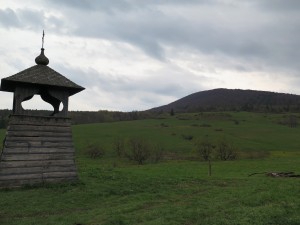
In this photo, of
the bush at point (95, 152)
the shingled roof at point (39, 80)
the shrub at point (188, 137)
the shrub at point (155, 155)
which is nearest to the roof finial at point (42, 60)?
the shingled roof at point (39, 80)

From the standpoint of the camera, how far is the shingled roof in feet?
63.6

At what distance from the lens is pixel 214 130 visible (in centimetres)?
10644

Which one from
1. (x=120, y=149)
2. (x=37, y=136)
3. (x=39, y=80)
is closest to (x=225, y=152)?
(x=120, y=149)

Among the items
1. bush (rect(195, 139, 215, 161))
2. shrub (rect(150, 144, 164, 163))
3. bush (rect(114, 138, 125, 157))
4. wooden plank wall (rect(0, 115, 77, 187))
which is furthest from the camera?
bush (rect(114, 138, 125, 157))

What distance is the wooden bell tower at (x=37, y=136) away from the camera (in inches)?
740

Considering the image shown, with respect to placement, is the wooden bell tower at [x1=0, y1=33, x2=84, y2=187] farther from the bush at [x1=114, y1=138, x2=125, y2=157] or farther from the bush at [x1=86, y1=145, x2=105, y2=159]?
the bush at [x1=114, y1=138, x2=125, y2=157]

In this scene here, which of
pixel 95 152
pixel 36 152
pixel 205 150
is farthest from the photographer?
pixel 95 152

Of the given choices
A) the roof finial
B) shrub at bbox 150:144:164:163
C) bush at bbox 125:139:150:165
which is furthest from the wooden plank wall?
shrub at bbox 150:144:164:163

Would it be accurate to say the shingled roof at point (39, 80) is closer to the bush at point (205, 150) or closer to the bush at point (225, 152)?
the bush at point (205, 150)

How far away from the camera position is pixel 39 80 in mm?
19766

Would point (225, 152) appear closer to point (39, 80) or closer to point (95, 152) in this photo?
point (95, 152)

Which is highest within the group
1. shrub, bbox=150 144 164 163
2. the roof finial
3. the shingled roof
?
the roof finial

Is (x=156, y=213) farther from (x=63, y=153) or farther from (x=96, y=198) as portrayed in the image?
(x=63, y=153)

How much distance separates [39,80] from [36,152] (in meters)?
3.74
